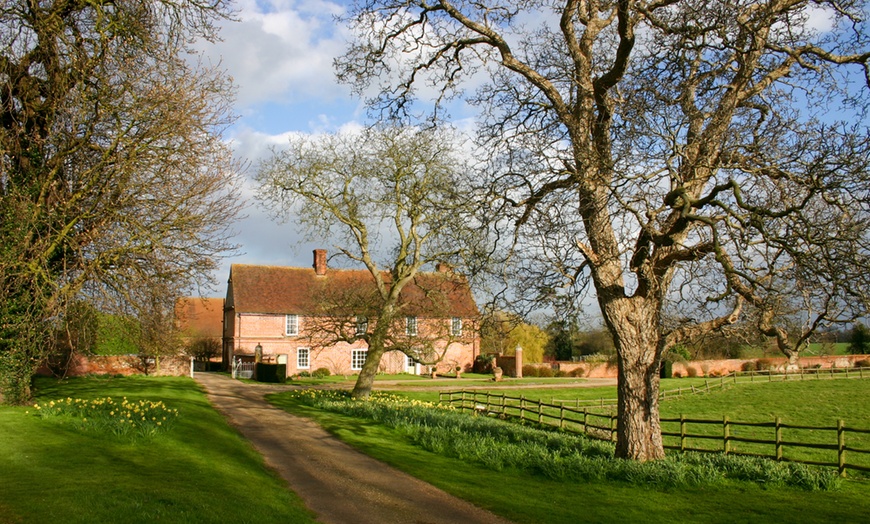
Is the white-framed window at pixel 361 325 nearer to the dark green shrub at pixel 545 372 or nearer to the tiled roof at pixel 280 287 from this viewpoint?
the tiled roof at pixel 280 287

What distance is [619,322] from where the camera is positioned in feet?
41.9

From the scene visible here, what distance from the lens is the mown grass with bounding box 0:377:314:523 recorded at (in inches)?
317

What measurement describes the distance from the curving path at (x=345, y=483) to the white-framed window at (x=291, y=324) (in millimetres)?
31567

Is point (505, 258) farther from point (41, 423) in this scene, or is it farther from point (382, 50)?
point (41, 423)

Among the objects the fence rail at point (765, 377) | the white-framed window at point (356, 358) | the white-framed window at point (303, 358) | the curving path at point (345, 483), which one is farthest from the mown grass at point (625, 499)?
the white-framed window at point (356, 358)

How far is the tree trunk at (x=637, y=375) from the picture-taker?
1267 centimetres

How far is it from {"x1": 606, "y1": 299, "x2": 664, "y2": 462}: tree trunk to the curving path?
13.4ft

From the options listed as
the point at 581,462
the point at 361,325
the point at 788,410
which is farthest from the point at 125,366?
the point at 788,410

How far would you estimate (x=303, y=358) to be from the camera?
5078 centimetres

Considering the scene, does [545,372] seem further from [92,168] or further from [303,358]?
[92,168]

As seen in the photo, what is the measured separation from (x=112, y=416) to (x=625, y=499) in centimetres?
1111

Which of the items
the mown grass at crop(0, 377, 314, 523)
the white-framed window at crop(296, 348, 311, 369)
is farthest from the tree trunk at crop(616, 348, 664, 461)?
the white-framed window at crop(296, 348, 311, 369)

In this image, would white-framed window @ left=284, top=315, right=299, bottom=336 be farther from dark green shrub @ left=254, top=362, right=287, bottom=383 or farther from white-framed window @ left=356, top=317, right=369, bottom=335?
white-framed window @ left=356, top=317, right=369, bottom=335

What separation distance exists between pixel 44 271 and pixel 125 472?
27.7ft
